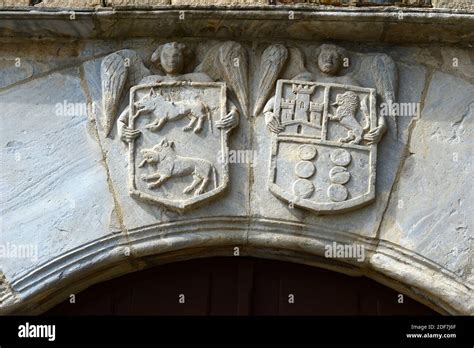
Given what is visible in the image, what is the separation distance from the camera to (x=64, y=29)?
15.0 feet

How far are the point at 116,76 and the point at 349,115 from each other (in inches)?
36.7

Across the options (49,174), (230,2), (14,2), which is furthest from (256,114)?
(14,2)

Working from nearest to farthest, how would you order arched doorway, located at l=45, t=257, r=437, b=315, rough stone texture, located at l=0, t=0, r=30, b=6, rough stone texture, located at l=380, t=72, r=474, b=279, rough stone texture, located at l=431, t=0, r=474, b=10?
rough stone texture, located at l=380, t=72, r=474, b=279
arched doorway, located at l=45, t=257, r=437, b=315
rough stone texture, located at l=431, t=0, r=474, b=10
rough stone texture, located at l=0, t=0, r=30, b=6

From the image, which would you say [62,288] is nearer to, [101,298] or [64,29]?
[101,298]

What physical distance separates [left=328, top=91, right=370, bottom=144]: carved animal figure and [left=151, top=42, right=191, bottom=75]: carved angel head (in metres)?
0.63

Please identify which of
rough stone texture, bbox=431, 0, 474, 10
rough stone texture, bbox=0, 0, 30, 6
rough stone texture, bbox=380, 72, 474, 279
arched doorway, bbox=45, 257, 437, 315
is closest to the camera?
rough stone texture, bbox=380, 72, 474, 279

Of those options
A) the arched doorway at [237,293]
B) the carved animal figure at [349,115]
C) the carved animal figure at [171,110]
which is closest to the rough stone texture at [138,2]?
the carved animal figure at [171,110]

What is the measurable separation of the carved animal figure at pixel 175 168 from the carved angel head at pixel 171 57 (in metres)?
0.34

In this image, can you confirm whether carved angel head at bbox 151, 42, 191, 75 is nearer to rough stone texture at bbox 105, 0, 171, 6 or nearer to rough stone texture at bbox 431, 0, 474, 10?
rough stone texture at bbox 105, 0, 171, 6

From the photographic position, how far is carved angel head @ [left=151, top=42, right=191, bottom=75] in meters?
4.55

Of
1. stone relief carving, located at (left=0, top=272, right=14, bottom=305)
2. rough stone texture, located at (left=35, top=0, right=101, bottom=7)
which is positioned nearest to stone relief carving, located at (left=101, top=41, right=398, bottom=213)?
rough stone texture, located at (left=35, top=0, right=101, bottom=7)

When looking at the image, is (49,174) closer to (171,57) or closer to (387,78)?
(171,57)

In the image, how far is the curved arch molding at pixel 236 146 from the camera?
14.3 feet

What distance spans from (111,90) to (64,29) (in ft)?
1.03
